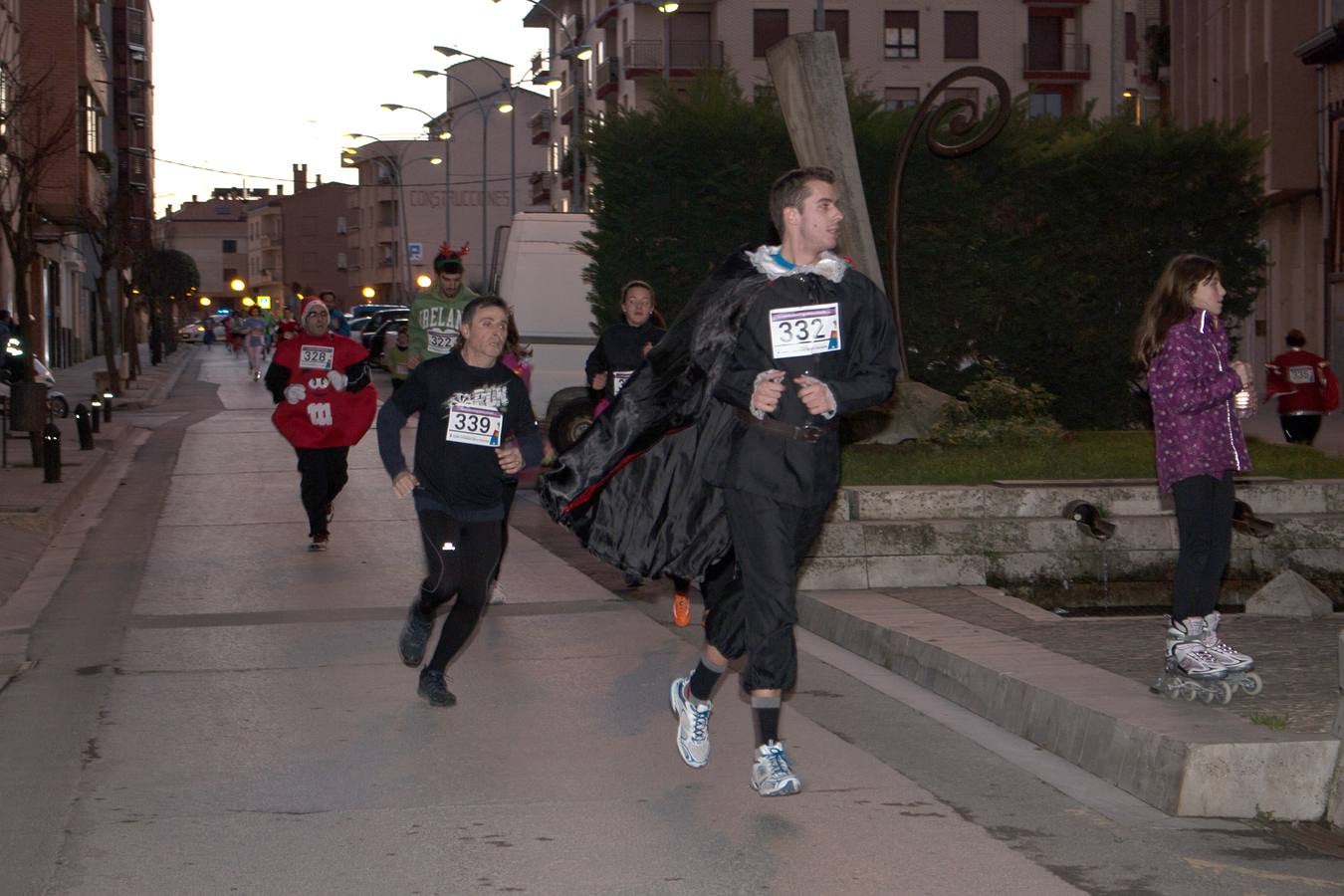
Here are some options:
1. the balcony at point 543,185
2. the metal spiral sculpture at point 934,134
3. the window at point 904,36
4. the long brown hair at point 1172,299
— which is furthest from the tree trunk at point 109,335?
the balcony at point 543,185

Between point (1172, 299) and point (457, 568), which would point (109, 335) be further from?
point (1172, 299)

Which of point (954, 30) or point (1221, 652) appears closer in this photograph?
point (1221, 652)

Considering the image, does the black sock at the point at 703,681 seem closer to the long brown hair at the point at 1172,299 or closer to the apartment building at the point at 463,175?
the long brown hair at the point at 1172,299

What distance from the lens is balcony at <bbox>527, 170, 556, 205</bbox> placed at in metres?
92.1

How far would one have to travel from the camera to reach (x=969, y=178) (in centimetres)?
1972

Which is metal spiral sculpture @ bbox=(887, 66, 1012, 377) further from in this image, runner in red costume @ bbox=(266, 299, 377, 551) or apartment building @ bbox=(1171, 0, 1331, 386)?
apartment building @ bbox=(1171, 0, 1331, 386)

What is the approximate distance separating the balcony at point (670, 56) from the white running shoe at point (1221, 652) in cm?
6257

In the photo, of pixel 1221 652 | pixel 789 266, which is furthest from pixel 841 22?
pixel 789 266

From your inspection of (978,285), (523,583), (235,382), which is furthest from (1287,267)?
(523,583)

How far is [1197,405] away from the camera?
7.28 meters

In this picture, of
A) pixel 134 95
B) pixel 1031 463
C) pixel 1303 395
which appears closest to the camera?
pixel 1031 463

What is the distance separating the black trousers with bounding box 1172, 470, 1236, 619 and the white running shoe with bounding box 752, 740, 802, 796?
1.99m

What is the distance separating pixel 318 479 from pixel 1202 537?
23.9 feet

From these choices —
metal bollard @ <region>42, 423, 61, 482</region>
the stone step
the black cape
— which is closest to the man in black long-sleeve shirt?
the black cape
